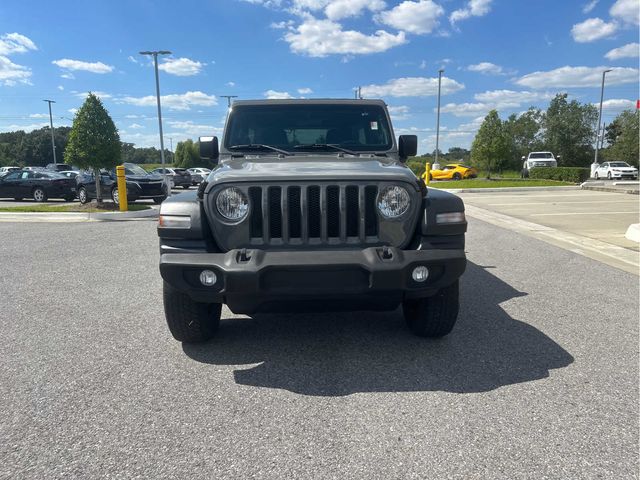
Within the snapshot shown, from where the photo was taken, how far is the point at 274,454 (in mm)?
2287

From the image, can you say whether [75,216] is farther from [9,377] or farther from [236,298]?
[236,298]

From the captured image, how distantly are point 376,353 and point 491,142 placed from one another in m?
28.7

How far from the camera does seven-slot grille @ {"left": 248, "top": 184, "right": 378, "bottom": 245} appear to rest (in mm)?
3070

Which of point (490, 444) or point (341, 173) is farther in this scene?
point (341, 173)

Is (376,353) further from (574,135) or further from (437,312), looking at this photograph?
(574,135)

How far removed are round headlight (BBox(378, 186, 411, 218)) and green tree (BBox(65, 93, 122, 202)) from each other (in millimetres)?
13226

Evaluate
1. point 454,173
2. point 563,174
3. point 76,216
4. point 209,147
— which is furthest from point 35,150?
point 209,147

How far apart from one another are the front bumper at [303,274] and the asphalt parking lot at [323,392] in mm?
595

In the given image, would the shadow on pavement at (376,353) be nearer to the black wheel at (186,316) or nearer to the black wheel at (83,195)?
the black wheel at (186,316)

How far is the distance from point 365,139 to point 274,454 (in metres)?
3.04

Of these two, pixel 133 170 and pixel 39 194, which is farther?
pixel 39 194

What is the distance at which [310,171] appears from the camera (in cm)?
315

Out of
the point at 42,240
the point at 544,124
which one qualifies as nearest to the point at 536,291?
the point at 42,240

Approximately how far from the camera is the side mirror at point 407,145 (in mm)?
4414
